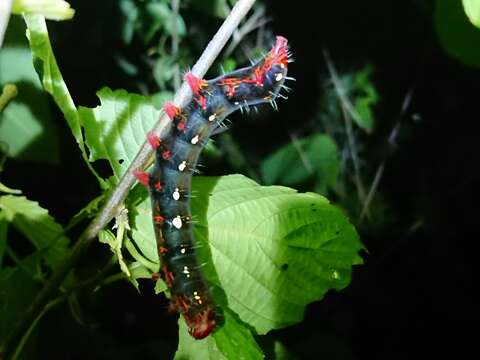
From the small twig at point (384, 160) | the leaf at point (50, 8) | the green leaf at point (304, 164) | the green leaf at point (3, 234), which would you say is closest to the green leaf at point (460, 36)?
the leaf at point (50, 8)

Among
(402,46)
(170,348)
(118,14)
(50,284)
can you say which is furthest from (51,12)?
(402,46)

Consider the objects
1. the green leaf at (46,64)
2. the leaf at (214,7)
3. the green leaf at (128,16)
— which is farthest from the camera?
the green leaf at (128,16)

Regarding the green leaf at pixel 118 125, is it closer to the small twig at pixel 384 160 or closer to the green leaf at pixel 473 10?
the green leaf at pixel 473 10

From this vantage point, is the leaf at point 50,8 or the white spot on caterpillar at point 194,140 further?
the white spot on caterpillar at point 194,140

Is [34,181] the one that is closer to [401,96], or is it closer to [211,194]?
[211,194]

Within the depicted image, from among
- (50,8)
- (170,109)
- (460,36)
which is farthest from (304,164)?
(50,8)

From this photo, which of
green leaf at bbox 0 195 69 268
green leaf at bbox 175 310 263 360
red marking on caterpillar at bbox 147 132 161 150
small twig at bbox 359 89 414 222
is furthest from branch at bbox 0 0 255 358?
small twig at bbox 359 89 414 222
